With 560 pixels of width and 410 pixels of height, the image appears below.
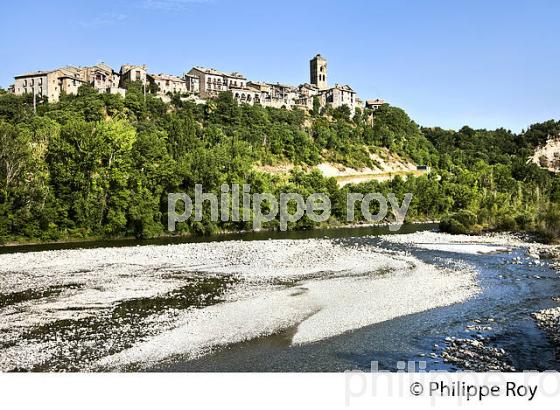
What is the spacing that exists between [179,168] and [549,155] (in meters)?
84.0

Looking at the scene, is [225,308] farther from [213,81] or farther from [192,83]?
[213,81]

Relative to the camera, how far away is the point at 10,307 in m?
13.9

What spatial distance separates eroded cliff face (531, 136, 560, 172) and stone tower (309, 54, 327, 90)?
46902mm

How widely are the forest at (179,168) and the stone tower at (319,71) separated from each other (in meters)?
29.2

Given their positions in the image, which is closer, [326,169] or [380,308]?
[380,308]

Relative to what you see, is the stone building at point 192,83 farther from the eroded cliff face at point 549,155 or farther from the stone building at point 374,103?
the eroded cliff face at point 549,155

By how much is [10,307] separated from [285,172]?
46.0 m
